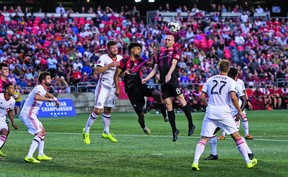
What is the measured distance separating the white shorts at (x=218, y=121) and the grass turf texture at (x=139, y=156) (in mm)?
686

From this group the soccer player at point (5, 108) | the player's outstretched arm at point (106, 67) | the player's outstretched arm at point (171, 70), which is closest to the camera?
the soccer player at point (5, 108)

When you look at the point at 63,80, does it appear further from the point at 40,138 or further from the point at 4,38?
the point at 40,138

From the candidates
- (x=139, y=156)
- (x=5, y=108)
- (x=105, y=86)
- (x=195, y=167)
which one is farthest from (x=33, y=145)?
(x=105, y=86)

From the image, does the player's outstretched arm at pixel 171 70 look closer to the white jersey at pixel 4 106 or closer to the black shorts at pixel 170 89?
the black shorts at pixel 170 89

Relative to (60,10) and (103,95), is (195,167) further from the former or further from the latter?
(60,10)

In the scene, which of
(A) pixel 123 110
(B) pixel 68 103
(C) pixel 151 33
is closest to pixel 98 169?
(B) pixel 68 103

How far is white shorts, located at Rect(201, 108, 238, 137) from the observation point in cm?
1313

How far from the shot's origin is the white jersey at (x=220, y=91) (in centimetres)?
1316

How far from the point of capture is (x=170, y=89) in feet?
58.7

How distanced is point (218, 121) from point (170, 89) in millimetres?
4810

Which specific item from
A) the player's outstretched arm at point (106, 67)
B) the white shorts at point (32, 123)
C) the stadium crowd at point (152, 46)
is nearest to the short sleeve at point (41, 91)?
the white shorts at point (32, 123)

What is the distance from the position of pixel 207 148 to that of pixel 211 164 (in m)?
3.39

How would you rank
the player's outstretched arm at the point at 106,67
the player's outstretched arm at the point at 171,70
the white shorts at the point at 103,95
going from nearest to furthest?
the player's outstretched arm at the point at 171,70
the player's outstretched arm at the point at 106,67
the white shorts at the point at 103,95

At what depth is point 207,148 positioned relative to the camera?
57.0 ft
